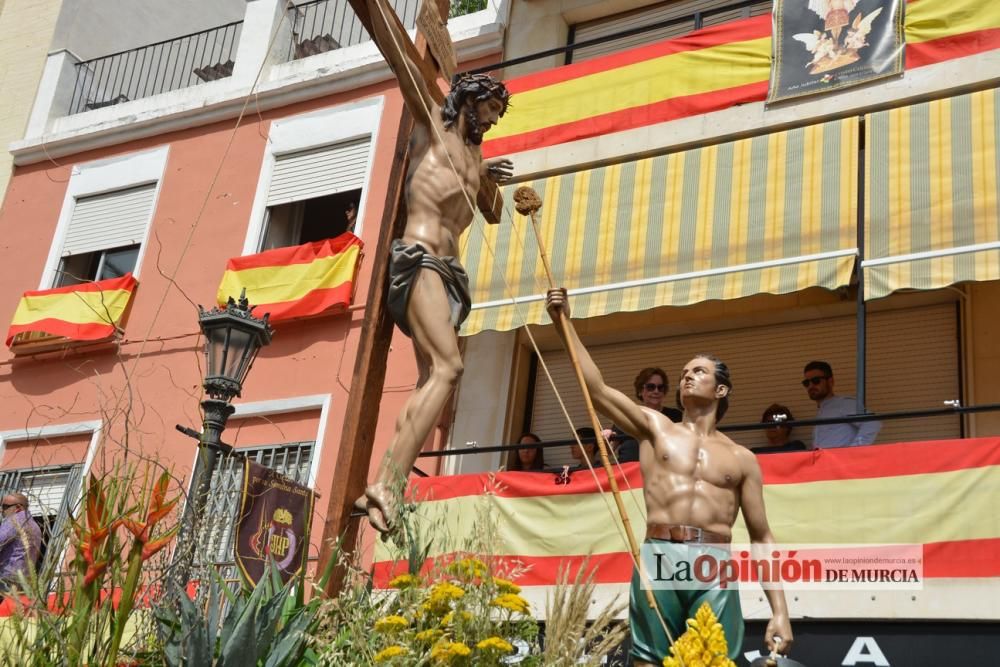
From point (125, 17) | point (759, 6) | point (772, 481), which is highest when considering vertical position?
point (125, 17)

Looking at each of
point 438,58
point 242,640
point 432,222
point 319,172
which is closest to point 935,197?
point 438,58

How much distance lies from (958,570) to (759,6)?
6.31 meters

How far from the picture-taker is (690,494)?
5.03 meters

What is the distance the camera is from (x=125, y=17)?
16.0 meters

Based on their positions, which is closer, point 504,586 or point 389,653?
point 389,653

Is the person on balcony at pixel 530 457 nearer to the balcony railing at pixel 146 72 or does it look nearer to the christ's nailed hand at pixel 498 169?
the christ's nailed hand at pixel 498 169

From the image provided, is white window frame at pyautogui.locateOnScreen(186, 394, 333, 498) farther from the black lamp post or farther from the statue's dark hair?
the statue's dark hair

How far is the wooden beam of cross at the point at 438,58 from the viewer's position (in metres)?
5.79

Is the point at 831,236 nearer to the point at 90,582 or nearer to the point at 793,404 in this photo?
the point at 793,404

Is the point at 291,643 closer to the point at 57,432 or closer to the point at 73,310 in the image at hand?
the point at 57,432

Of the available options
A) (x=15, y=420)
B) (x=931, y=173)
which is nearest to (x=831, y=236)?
(x=931, y=173)

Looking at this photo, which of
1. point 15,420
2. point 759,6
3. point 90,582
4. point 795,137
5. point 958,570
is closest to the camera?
point 90,582

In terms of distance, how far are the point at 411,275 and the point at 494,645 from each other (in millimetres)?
2044

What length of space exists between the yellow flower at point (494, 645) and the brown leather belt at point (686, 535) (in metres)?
1.41
